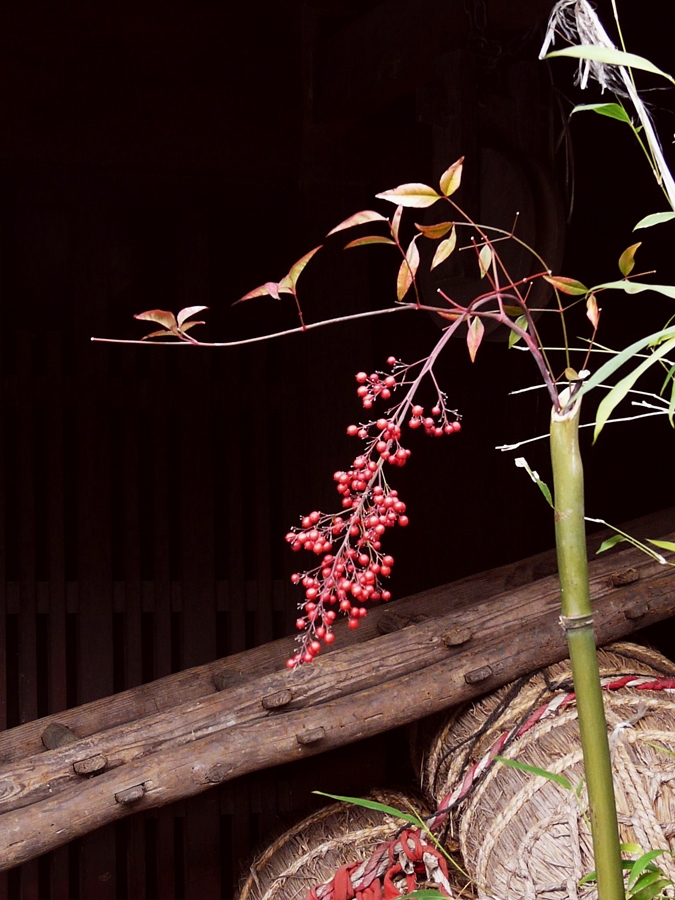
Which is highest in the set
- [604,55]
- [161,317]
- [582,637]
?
[604,55]

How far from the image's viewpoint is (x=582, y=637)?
0.64 metres

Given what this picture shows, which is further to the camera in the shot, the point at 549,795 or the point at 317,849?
the point at 317,849

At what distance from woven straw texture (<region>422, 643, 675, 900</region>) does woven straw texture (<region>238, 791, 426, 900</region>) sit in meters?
0.23

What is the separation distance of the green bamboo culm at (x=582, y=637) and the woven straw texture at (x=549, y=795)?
88cm

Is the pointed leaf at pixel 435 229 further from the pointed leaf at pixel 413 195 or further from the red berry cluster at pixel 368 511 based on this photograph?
the red berry cluster at pixel 368 511

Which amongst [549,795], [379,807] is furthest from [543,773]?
[549,795]

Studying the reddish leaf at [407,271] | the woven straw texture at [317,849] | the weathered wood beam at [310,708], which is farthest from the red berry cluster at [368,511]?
the woven straw texture at [317,849]

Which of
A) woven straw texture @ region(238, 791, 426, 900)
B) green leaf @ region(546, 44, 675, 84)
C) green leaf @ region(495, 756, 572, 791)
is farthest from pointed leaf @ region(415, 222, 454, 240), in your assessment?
woven straw texture @ region(238, 791, 426, 900)

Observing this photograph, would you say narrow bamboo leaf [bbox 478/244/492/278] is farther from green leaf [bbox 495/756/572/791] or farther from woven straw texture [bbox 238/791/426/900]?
woven straw texture [bbox 238/791/426/900]

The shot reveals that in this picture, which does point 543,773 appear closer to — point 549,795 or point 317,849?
point 549,795

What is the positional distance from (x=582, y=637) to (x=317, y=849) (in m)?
1.45

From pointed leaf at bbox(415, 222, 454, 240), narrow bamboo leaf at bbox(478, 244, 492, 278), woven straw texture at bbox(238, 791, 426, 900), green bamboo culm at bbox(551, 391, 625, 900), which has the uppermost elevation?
narrow bamboo leaf at bbox(478, 244, 492, 278)

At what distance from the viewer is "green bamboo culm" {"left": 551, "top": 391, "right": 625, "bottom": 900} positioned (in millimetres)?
613

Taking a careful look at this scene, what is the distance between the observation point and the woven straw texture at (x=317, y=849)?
1.87m
